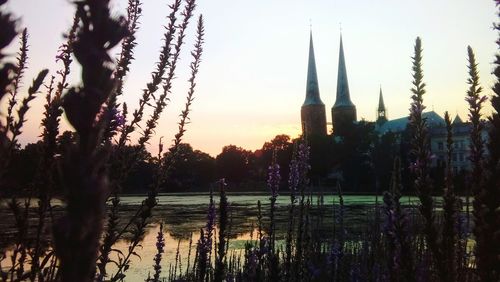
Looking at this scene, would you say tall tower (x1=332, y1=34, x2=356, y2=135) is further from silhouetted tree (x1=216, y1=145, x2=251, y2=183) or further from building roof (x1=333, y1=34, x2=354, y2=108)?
silhouetted tree (x1=216, y1=145, x2=251, y2=183)

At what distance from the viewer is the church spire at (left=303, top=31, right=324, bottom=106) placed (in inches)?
4579

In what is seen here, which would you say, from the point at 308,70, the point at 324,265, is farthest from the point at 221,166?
the point at 324,265

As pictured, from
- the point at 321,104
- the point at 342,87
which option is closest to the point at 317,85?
the point at 321,104

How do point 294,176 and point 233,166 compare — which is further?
point 233,166

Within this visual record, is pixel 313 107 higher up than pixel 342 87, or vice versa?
pixel 342 87

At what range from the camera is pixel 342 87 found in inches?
4825

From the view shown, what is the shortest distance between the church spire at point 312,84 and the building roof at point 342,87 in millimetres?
5885

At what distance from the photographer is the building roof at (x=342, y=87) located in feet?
393

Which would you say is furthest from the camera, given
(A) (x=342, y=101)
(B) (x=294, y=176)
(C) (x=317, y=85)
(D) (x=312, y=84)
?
(A) (x=342, y=101)

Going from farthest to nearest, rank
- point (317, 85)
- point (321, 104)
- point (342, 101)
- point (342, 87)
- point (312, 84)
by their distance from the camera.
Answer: point (342, 101) < point (342, 87) < point (321, 104) < point (317, 85) < point (312, 84)

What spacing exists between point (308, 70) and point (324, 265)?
110861 millimetres

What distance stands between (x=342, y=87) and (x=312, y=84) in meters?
8.73

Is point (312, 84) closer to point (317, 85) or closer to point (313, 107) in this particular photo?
point (317, 85)

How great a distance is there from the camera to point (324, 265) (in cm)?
872
